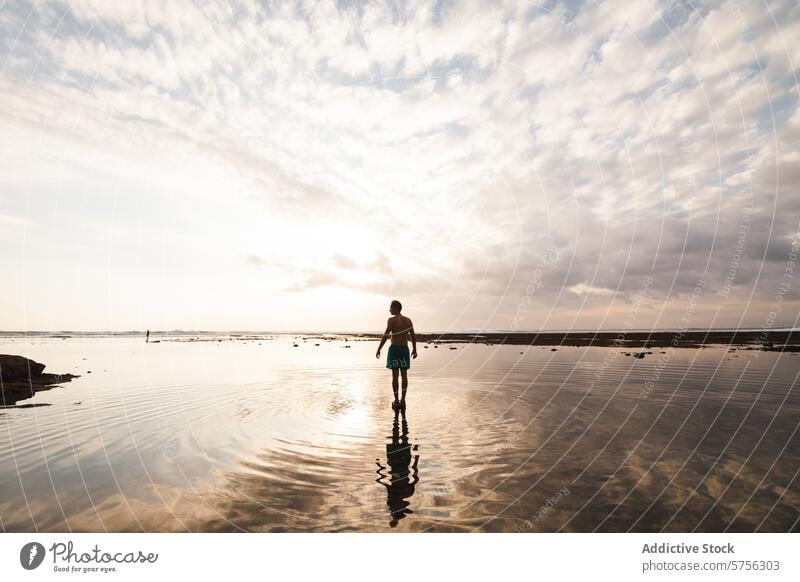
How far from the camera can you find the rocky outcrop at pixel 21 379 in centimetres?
1640

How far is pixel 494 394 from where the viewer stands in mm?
15531

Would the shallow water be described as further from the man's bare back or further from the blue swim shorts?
the man's bare back

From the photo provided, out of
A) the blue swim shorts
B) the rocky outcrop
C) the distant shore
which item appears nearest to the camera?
the blue swim shorts

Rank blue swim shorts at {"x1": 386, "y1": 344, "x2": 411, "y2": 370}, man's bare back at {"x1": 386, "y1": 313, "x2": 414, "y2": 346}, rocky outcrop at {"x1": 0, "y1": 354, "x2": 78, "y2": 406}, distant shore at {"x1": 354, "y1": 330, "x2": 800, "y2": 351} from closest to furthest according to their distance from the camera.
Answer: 1. blue swim shorts at {"x1": 386, "y1": 344, "x2": 411, "y2": 370}
2. man's bare back at {"x1": 386, "y1": 313, "x2": 414, "y2": 346}
3. rocky outcrop at {"x1": 0, "y1": 354, "x2": 78, "y2": 406}
4. distant shore at {"x1": 354, "y1": 330, "x2": 800, "y2": 351}

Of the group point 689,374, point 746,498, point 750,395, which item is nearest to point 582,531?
point 746,498

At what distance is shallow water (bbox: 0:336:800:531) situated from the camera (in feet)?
18.2

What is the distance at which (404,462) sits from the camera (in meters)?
7.55

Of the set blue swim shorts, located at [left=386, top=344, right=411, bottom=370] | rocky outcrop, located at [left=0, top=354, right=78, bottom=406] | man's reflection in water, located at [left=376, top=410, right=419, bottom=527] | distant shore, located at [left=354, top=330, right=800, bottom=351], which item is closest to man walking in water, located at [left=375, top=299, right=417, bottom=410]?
blue swim shorts, located at [left=386, top=344, right=411, bottom=370]

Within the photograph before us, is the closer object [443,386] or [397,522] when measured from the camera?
[397,522]

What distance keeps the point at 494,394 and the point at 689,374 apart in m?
13.3

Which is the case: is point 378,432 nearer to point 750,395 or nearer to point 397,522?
point 397,522

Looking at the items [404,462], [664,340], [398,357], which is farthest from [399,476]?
[664,340]

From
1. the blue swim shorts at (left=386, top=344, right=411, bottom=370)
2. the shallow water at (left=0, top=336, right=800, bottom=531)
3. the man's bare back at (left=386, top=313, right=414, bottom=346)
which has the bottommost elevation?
the shallow water at (left=0, top=336, right=800, bottom=531)

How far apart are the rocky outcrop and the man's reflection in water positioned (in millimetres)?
16004
